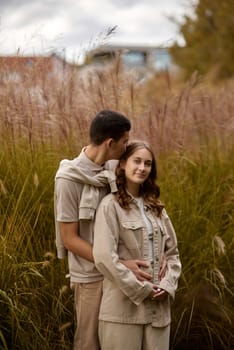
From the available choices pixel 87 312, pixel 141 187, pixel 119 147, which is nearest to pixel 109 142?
pixel 119 147

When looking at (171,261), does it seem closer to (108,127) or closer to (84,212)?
(84,212)

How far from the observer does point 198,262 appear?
187 inches

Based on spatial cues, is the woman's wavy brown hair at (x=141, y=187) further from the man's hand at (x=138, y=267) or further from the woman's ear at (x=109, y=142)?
the man's hand at (x=138, y=267)

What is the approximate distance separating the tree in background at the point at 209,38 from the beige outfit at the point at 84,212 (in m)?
12.4

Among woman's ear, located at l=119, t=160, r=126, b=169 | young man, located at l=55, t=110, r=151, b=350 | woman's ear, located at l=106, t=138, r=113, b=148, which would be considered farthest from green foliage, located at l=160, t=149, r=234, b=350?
woman's ear, located at l=106, t=138, r=113, b=148

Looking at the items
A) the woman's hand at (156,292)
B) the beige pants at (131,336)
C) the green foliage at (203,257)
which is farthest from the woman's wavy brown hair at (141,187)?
the green foliage at (203,257)

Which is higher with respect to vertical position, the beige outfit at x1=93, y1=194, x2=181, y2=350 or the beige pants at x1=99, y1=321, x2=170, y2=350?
the beige outfit at x1=93, y1=194, x2=181, y2=350

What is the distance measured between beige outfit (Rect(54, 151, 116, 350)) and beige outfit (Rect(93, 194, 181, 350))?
0.07 meters

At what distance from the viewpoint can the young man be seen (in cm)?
371

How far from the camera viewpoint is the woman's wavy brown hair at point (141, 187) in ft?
12.2

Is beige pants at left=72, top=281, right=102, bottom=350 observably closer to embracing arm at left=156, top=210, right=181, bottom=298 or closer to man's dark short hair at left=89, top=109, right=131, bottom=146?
embracing arm at left=156, top=210, right=181, bottom=298

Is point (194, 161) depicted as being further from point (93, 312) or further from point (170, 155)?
point (93, 312)

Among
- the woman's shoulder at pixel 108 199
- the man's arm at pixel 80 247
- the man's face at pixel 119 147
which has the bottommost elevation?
the man's arm at pixel 80 247

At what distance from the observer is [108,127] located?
12.1ft
